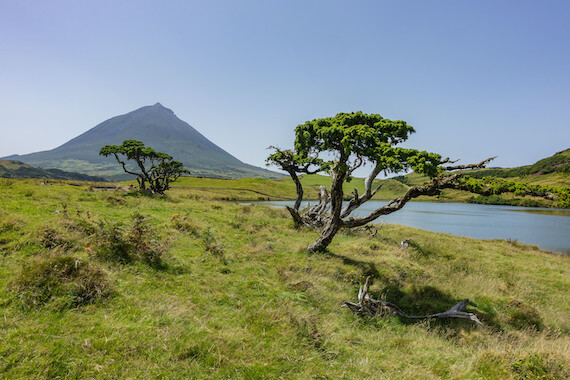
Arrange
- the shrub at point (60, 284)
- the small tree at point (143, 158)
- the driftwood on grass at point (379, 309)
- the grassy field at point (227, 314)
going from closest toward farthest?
1. the grassy field at point (227, 314)
2. the shrub at point (60, 284)
3. the driftwood on grass at point (379, 309)
4. the small tree at point (143, 158)

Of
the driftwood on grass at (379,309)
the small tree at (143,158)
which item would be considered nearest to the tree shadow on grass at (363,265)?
the driftwood on grass at (379,309)

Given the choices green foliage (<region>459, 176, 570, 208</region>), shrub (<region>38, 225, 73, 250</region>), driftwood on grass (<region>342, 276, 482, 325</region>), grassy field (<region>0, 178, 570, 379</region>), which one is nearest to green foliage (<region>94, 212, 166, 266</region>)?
grassy field (<region>0, 178, 570, 379</region>)

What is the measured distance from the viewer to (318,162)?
93.1 ft

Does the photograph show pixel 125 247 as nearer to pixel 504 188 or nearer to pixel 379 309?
pixel 379 309

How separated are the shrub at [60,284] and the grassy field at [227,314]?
30 millimetres

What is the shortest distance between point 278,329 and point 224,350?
70.8 inches

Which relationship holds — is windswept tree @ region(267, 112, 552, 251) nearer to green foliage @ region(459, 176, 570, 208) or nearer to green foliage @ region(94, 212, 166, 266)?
green foliage @ region(459, 176, 570, 208)

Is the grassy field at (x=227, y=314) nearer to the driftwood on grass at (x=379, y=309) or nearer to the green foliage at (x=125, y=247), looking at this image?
the green foliage at (x=125, y=247)

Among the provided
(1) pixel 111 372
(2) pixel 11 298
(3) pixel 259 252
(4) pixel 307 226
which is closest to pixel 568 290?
(4) pixel 307 226

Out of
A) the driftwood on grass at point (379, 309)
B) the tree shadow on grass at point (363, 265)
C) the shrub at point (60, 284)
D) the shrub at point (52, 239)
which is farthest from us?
the tree shadow on grass at point (363, 265)

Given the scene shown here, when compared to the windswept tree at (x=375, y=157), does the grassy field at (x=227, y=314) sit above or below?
below

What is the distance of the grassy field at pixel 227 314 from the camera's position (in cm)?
493

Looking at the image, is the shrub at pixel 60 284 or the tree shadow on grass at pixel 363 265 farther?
the tree shadow on grass at pixel 363 265

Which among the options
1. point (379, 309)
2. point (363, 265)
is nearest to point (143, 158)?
point (363, 265)
